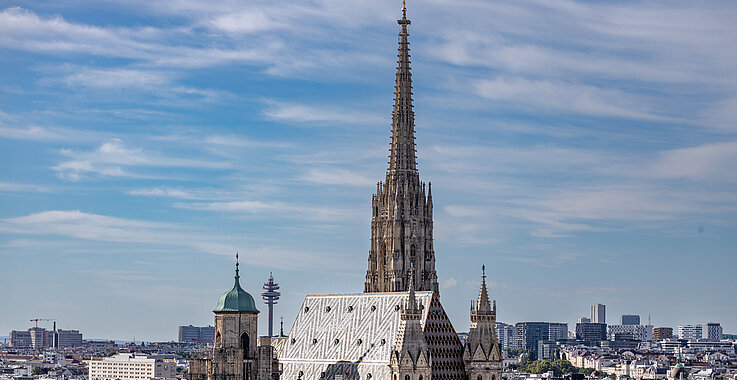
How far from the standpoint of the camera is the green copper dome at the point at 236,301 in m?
121

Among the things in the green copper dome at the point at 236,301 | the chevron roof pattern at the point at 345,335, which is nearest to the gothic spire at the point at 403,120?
the chevron roof pattern at the point at 345,335

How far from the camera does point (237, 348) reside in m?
121

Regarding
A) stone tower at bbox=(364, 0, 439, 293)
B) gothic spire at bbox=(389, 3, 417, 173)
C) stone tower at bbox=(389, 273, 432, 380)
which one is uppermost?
gothic spire at bbox=(389, 3, 417, 173)

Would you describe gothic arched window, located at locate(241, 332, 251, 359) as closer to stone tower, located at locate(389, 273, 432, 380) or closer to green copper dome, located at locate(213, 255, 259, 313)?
green copper dome, located at locate(213, 255, 259, 313)

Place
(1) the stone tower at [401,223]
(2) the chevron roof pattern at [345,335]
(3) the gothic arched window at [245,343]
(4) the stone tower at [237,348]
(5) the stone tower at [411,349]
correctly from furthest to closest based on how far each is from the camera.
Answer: (1) the stone tower at [401,223] < (3) the gothic arched window at [245,343] < (4) the stone tower at [237,348] < (2) the chevron roof pattern at [345,335] < (5) the stone tower at [411,349]

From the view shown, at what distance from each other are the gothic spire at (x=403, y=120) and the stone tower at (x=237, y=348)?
2942 cm

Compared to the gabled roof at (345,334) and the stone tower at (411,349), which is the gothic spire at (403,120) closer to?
the gabled roof at (345,334)

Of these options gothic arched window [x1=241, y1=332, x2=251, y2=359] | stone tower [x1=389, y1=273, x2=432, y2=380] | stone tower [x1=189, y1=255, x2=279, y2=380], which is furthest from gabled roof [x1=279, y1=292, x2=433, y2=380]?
gothic arched window [x1=241, y1=332, x2=251, y2=359]

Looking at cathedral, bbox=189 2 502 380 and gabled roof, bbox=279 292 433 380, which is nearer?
cathedral, bbox=189 2 502 380

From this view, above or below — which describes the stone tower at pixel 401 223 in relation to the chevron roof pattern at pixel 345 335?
above

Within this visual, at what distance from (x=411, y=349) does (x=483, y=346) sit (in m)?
7.38

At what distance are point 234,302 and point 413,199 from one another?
97.8ft

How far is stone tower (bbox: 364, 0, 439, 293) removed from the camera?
Result: 14100 centimetres

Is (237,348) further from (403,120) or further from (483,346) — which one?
(403,120)
